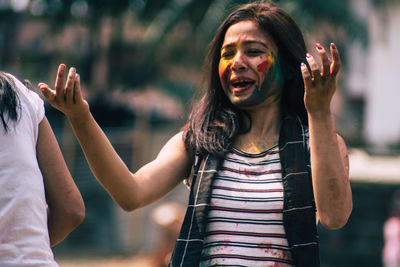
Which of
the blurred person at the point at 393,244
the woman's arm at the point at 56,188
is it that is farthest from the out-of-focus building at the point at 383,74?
the woman's arm at the point at 56,188

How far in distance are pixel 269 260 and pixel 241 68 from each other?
2.29 ft

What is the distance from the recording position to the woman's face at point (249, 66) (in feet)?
7.83

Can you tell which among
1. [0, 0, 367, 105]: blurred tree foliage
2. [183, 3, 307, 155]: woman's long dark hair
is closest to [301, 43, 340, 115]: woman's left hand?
[183, 3, 307, 155]: woman's long dark hair

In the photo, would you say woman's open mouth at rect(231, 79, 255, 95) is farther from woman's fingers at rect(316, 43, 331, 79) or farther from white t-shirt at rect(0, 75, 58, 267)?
white t-shirt at rect(0, 75, 58, 267)

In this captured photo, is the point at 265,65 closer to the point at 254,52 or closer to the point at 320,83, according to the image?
the point at 254,52

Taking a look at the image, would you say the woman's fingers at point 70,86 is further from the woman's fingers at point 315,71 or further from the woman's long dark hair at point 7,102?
the woman's fingers at point 315,71

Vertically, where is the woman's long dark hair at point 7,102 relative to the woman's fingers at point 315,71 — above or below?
below

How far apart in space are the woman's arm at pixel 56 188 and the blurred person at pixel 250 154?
4.5 inches

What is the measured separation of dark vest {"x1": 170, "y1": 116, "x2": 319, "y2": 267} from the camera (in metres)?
2.12

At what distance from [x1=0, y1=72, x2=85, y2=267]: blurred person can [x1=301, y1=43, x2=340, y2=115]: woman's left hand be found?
82 cm

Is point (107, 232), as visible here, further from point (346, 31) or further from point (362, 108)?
point (362, 108)

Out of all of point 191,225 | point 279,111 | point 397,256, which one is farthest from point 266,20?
point 397,256

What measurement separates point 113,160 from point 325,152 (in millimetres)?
707

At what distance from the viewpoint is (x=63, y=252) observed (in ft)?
42.8
